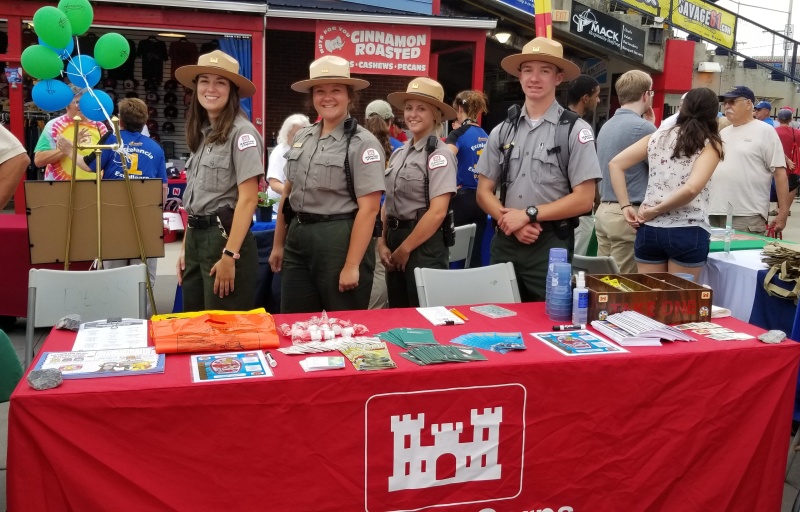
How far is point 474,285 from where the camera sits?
354 centimetres

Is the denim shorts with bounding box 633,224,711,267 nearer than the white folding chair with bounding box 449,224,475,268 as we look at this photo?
Yes

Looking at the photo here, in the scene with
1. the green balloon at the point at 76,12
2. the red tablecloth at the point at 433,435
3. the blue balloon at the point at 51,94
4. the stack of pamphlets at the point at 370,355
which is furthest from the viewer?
the blue balloon at the point at 51,94

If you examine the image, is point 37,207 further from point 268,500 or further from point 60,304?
point 268,500

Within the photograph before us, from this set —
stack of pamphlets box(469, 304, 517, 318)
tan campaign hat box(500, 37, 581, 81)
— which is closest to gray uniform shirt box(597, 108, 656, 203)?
tan campaign hat box(500, 37, 581, 81)

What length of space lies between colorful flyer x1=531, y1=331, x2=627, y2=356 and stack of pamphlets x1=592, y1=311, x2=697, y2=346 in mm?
49

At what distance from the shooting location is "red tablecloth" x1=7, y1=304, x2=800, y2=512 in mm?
2154

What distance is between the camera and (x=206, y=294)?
3588mm

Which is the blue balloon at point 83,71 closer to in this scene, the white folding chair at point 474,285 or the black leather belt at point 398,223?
the black leather belt at point 398,223

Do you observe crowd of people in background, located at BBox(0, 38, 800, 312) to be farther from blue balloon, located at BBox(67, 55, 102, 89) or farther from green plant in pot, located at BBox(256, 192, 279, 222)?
blue balloon, located at BBox(67, 55, 102, 89)

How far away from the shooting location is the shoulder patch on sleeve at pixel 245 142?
3453 mm

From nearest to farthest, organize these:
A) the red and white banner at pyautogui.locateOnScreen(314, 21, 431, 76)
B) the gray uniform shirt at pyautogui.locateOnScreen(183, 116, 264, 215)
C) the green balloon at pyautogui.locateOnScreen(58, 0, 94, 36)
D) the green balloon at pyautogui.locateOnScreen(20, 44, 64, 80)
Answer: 1. the gray uniform shirt at pyautogui.locateOnScreen(183, 116, 264, 215)
2. the green balloon at pyautogui.locateOnScreen(20, 44, 64, 80)
3. the green balloon at pyautogui.locateOnScreen(58, 0, 94, 36)
4. the red and white banner at pyautogui.locateOnScreen(314, 21, 431, 76)

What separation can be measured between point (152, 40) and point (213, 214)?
9.68 m

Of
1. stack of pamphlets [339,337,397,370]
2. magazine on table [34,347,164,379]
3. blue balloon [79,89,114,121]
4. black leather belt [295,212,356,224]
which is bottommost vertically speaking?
magazine on table [34,347,164,379]

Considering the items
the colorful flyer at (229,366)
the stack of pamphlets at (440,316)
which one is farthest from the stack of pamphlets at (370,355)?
the stack of pamphlets at (440,316)
